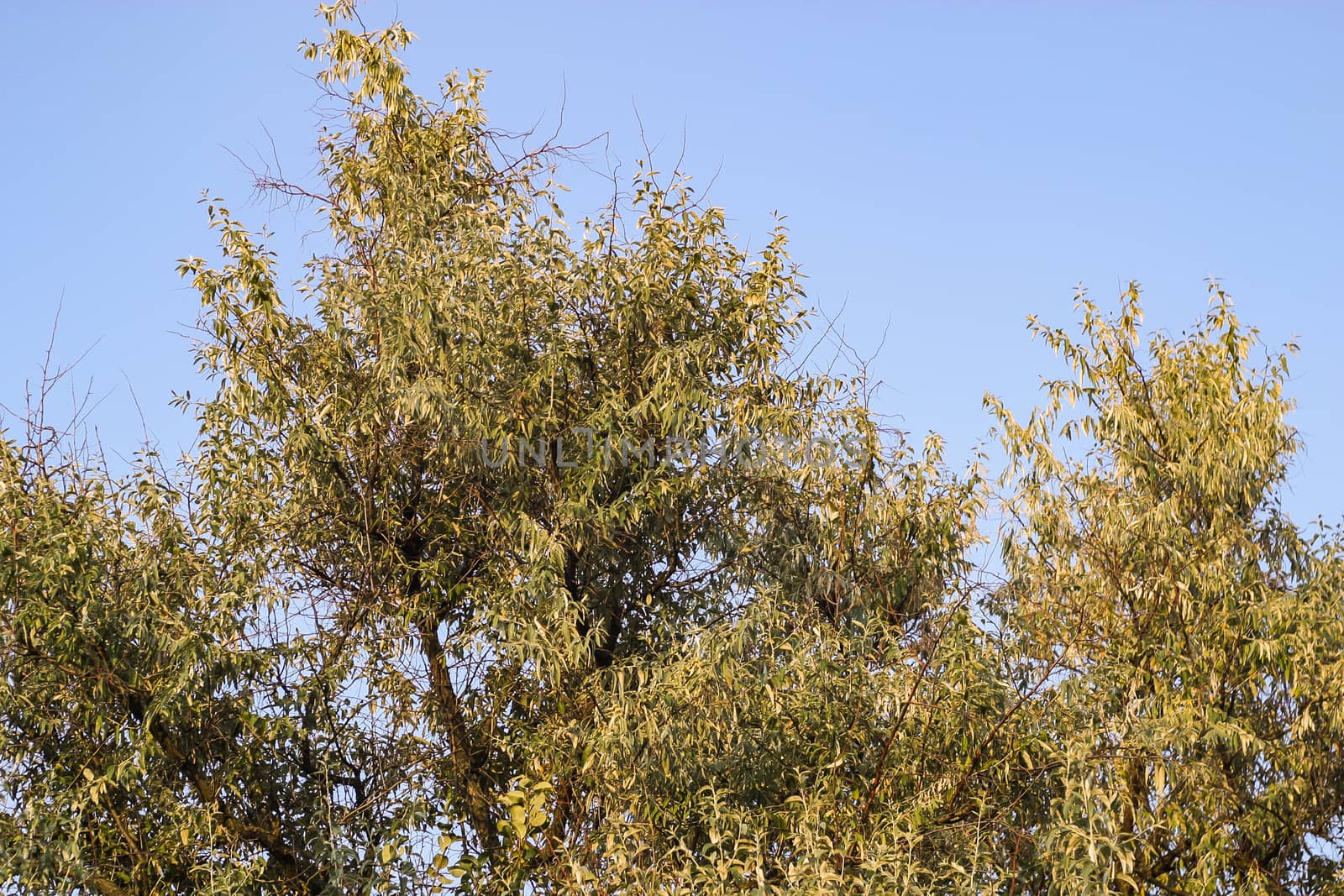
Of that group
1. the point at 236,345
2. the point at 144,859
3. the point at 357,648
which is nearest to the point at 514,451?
the point at 357,648

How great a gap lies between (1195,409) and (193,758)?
7.26 metres

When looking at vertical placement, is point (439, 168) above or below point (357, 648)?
above

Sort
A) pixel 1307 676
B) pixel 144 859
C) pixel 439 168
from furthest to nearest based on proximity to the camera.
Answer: pixel 439 168, pixel 1307 676, pixel 144 859

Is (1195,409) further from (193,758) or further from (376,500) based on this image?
(193,758)

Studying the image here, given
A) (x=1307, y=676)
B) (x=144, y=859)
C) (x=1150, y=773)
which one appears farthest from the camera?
(x=1307, y=676)

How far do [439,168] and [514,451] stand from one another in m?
2.67

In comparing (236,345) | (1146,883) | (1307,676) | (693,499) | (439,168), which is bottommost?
(1146,883)

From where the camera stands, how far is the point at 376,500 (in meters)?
9.47

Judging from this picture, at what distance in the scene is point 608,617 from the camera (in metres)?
9.10

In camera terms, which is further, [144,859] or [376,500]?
[376,500]

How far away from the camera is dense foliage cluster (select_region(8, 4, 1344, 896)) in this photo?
774 cm

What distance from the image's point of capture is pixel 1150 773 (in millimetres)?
8805

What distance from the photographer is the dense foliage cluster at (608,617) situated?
774cm

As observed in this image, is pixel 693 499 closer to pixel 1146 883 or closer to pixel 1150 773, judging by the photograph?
pixel 1150 773
